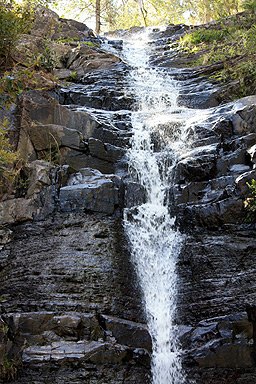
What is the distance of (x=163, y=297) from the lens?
6.59m

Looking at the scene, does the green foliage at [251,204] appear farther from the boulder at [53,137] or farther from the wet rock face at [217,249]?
the boulder at [53,137]

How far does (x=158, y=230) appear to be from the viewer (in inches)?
302

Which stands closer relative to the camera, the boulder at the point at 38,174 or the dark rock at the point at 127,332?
the dark rock at the point at 127,332

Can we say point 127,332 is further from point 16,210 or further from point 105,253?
point 16,210

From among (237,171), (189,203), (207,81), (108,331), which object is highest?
(207,81)

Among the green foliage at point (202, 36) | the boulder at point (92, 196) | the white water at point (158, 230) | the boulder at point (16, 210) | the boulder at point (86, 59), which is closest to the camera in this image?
the white water at point (158, 230)

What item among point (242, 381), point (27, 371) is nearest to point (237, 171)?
point (242, 381)

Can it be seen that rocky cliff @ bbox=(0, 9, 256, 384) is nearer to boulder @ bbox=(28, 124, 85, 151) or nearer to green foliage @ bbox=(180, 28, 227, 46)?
boulder @ bbox=(28, 124, 85, 151)

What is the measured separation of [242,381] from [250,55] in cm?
1088

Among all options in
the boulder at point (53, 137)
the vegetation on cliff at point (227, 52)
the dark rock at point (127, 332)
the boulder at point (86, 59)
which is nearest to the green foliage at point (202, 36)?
the vegetation on cliff at point (227, 52)

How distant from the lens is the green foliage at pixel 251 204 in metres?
7.05

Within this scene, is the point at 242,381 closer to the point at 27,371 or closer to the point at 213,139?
the point at 27,371

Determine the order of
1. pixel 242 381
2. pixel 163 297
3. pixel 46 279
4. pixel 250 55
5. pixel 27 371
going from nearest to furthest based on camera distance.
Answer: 1. pixel 27 371
2. pixel 242 381
3. pixel 46 279
4. pixel 163 297
5. pixel 250 55

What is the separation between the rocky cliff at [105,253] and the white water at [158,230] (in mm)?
211
